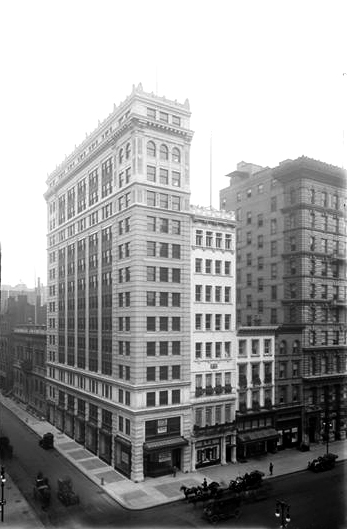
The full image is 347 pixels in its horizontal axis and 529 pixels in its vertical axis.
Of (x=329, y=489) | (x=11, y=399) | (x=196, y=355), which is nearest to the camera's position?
(x=329, y=489)

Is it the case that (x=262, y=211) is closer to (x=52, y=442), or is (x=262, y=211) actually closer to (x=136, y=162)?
(x=136, y=162)

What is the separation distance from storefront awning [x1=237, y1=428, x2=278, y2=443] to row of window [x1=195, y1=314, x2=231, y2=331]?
10.9 meters

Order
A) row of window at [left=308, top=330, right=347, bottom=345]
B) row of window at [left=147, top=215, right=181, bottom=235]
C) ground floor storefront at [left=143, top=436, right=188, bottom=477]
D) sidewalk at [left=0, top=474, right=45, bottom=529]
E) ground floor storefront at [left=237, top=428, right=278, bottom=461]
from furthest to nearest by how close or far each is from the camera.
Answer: row of window at [left=308, top=330, right=347, bottom=345] < ground floor storefront at [left=237, top=428, right=278, bottom=461] < row of window at [left=147, top=215, right=181, bottom=235] < ground floor storefront at [left=143, top=436, right=188, bottom=477] < sidewalk at [left=0, top=474, right=45, bottom=529]

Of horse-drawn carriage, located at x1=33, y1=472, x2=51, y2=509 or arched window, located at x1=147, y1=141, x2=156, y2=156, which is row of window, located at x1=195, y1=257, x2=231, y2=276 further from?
horse-drawn carriage, located at x1=33, y1=472, x2=51, y2=509

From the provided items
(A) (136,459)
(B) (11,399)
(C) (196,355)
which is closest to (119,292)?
(C) (196,355)

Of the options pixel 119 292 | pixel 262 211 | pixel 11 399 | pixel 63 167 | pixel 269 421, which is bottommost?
pixel 11 399

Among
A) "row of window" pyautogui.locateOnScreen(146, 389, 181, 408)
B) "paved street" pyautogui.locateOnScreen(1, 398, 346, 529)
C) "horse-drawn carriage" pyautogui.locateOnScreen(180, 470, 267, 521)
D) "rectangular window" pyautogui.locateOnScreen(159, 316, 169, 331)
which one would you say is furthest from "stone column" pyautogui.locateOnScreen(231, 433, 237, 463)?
"rectangular window" pyautogui.locateOnScreen(159, 316, 169, 331)

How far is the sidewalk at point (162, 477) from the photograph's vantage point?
37.9 meters

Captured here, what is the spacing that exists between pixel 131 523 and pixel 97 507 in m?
4.11

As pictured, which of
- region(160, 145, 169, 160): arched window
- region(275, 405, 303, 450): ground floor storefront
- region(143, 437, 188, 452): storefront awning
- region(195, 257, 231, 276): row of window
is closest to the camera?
region(143, 437, 188, 452): storefront awning

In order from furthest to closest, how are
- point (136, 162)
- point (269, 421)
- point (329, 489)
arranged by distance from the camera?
1. point (269, 421)
2. point (136, 162)
3. point (329, 489)

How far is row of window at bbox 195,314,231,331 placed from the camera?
155 feet

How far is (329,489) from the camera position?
3956 centimetres

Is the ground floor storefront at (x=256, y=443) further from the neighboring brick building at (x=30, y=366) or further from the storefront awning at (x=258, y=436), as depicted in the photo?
the neighboring brick building at (x=30, y=366)
